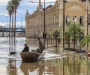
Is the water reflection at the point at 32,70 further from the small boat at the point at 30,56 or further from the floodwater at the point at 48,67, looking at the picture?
the small boat at the point at 30,56

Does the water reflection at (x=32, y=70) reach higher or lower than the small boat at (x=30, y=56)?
lower

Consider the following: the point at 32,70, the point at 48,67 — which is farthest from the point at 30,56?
the point at 32,70

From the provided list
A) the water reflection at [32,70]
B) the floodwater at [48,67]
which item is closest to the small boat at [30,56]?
the floodwater at [48,67]

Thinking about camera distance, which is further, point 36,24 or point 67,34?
point 36,24

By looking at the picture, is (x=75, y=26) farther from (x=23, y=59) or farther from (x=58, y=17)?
(x=58, y=17)

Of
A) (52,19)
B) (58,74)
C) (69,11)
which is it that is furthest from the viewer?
(52,19)

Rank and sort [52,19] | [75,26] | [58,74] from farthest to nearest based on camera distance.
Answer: [52,19]
[75,26]
[58,74]

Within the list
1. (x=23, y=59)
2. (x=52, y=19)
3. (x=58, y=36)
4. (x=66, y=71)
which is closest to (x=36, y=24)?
(x=52, y=19)

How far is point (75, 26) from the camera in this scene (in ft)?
145

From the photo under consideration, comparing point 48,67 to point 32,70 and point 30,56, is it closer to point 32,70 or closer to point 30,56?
point 32,70

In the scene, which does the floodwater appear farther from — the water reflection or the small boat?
the small boat

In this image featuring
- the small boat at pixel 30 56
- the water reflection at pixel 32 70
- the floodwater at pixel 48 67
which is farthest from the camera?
the small boat at pixel 30 56

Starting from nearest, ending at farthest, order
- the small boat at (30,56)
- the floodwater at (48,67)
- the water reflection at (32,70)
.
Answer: the water reflection at (32,70), the floodwater at (48,67), the small boat at (30,56)

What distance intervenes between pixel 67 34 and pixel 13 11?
72651 millimetres
